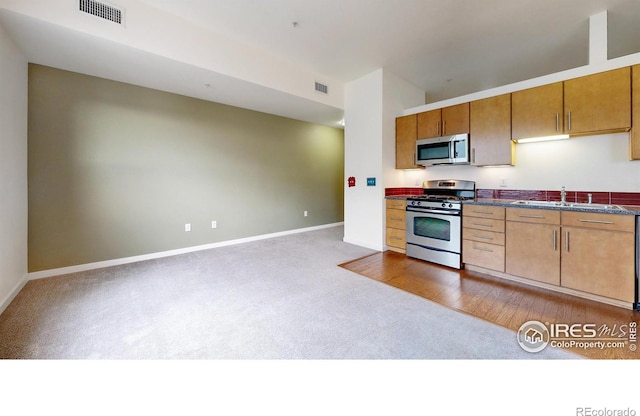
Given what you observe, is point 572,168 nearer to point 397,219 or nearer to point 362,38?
point 397,219

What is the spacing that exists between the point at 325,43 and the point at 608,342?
406 centimetres

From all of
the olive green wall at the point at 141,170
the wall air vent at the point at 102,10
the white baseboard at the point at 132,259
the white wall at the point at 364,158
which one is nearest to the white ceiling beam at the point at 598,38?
the white wall at the point at 364,158

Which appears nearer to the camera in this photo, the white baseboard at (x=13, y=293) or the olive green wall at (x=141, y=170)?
the white baseboard at (x=13, y=293)

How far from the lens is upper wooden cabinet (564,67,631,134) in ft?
7.95

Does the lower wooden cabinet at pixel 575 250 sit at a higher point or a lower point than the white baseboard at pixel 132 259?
higher

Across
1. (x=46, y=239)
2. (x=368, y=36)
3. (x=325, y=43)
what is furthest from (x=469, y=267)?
(x=46, y=239)

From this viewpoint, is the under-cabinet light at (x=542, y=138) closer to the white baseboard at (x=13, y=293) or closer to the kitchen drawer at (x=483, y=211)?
the kitchen drawer at (x=483, y=211)

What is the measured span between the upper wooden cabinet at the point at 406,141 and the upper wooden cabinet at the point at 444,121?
12cm

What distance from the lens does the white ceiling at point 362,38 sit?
8.56 feet

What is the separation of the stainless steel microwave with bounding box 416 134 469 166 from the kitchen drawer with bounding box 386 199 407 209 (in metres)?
0.68

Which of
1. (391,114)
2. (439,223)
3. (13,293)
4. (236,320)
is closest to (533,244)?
(439,223)

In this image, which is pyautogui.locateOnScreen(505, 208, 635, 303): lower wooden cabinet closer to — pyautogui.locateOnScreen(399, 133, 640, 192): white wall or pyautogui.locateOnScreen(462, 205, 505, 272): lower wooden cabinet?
pyautogui.locateOnScreen(462, 205, 505, 272): lower wooden cabinet

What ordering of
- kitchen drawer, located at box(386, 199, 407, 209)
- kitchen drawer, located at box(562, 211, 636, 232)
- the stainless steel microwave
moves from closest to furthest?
kitchen drawer, located at box(562, 211, 636, 232) < the stainless steel microwave < kitchen drawer, located at box(386, 199, 407, 209)

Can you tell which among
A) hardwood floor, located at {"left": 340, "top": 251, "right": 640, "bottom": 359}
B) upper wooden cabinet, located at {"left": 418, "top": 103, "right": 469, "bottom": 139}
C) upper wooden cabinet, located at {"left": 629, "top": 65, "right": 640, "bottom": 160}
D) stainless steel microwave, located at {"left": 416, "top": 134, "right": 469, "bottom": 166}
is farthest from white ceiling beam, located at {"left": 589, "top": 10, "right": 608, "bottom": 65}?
hardwood floor, located at {"left": 340, "top": 251, "right": 640, "bottom": 359}
